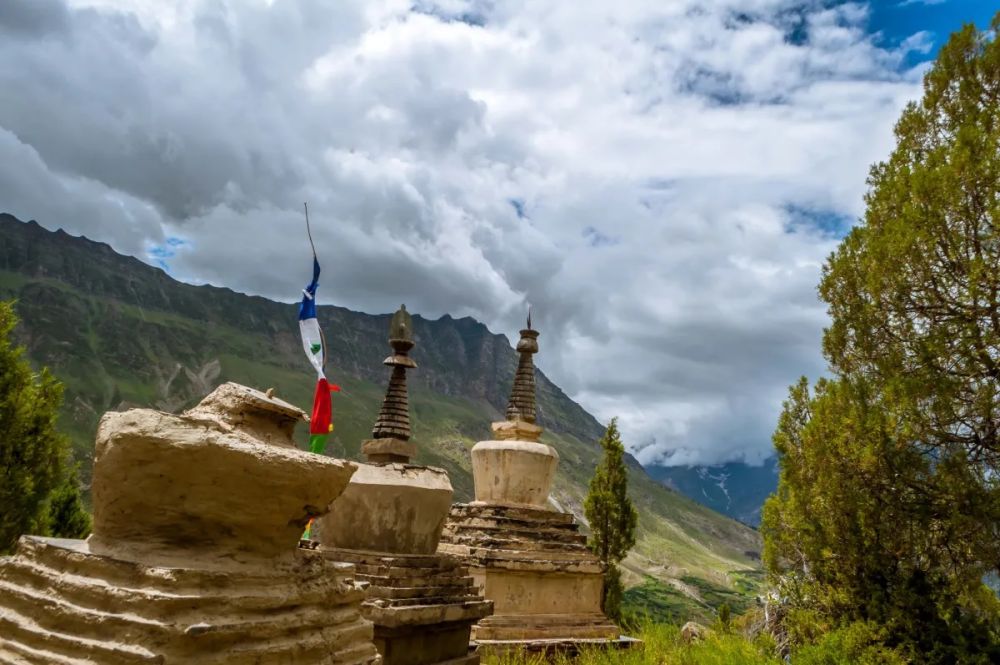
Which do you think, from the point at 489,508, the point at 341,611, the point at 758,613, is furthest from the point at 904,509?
the point at 341,611

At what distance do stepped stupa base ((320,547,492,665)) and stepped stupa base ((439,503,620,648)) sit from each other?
4.18 m

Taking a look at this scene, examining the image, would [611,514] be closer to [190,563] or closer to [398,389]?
[398,389]

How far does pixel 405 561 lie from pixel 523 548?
251 inches

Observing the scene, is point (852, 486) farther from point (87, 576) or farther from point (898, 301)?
point (87, 576)

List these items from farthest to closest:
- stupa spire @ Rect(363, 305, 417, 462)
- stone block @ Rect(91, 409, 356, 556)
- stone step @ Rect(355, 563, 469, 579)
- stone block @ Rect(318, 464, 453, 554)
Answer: stupa spire @ Rect(363, 305, 417, 462), stone block @ Rect(318, 464, 453, 554), stone step @ Rect(355, 563, 469, 579), stone block @ Rect(91, 409, 356, 556)

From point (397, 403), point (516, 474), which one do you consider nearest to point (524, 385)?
point (516, 474)

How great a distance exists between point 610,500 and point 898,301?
654 inches

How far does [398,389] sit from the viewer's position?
527 inches

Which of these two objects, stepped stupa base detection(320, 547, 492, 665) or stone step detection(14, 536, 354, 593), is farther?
stepped stupa base detection(320, 547, 492, 665)

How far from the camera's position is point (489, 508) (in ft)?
54.3

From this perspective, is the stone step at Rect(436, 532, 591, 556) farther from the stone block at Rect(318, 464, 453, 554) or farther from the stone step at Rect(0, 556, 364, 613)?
the stone step at Rect(0, 556, 364, 613)

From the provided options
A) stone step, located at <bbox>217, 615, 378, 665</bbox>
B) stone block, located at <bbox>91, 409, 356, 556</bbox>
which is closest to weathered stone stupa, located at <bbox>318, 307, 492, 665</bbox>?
stone step, located at <bbox>217, 615, 378, 665</bbox>

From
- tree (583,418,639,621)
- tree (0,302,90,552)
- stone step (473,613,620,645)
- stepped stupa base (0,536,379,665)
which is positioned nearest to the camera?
stepped stupa base (0,536,379,665)

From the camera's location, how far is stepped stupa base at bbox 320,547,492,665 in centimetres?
905
